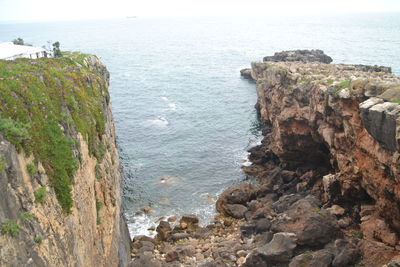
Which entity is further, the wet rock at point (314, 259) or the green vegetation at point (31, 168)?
the wet rock at point (314, 259)

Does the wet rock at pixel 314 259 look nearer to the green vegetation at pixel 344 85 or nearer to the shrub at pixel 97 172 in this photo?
the shrub at pixel 97 172

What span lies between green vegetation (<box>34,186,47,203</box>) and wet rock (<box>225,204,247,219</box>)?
26.7 m

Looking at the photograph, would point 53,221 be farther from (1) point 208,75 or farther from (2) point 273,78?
(1) point 208,75

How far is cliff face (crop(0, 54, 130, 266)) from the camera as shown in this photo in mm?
14734

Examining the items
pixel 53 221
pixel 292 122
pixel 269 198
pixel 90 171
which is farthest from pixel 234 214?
pixel 53 221

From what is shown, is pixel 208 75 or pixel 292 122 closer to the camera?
pixel 292 122

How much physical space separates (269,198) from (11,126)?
31756mm

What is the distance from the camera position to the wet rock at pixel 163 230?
37.4 metres

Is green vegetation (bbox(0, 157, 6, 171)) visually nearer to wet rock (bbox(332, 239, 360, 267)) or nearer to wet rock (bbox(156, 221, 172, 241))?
wet rock (bbox(332, 239, 360, 267))

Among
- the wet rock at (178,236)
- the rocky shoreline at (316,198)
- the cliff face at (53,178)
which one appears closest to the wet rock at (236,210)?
the rocky shoreline at (316,198)

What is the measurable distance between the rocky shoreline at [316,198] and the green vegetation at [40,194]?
13.7m

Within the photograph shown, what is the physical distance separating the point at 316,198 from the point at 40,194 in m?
28.1

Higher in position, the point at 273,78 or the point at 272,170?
the point at 273,78

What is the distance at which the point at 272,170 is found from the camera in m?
49.8
